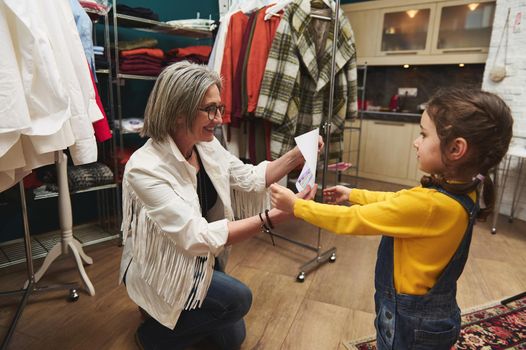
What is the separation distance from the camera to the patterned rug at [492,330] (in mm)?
1550

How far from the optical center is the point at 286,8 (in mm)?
2109

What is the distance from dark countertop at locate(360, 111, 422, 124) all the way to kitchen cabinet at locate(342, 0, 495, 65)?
0.60 meters

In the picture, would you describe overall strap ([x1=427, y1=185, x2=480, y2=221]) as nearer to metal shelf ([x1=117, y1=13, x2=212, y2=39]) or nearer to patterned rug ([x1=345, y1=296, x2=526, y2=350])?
patterned rug ([x1=345, y1=296, x2=526, y2=350])

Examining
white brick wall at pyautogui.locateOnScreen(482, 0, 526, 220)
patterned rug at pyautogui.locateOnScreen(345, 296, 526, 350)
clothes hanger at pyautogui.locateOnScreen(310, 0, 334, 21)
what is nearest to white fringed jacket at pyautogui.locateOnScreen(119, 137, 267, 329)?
patterned rug at pyautogui.locateOnScreen(345, 296, 526, 350)

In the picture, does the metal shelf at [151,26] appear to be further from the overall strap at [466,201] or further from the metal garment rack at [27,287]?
the overall strap at [466,201]

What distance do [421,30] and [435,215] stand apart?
387 cm

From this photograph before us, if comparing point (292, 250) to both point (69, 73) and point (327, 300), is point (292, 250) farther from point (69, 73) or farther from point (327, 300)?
point (69, 73)

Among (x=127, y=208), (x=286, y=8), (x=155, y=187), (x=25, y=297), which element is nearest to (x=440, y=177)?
(x=155, y=187)

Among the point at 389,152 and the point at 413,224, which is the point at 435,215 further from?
the point at 389,152

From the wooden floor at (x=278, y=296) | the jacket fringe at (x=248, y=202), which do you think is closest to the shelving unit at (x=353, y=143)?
the wooden floor at (x=278, y=296)

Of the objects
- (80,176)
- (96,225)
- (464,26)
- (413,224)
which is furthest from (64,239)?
(464,26)

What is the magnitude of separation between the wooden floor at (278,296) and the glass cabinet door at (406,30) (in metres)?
2.45

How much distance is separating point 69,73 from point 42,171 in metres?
1.09

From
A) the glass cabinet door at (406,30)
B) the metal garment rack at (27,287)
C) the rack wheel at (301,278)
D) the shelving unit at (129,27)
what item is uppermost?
the glass cabinet door at (406,30)
